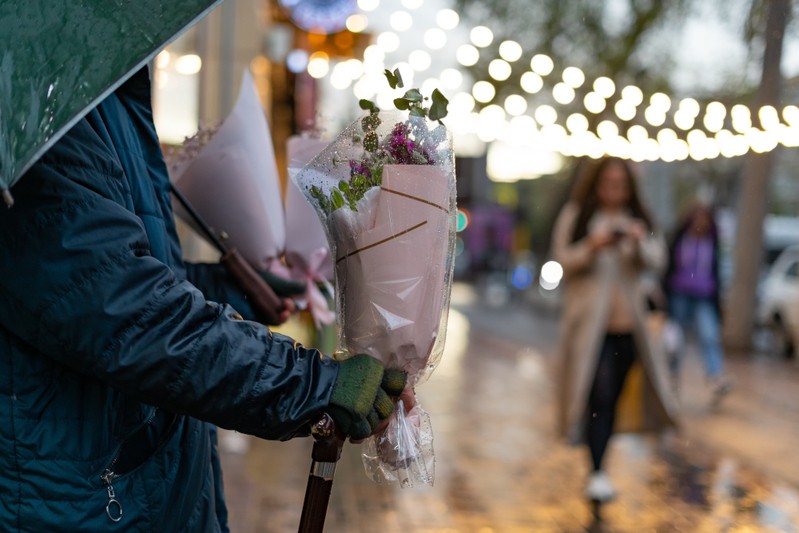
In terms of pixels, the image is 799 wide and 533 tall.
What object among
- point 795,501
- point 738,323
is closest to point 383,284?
point 795,501

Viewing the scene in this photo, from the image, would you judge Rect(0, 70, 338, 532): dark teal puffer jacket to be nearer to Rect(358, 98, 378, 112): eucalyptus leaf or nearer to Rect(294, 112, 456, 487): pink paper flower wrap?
Rect(294, 112, 456, 487): pink paper flower wrap

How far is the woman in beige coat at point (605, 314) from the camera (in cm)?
632

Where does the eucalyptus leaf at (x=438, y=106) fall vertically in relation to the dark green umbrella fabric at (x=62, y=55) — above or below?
above

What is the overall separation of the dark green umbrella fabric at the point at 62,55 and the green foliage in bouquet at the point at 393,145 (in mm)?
397

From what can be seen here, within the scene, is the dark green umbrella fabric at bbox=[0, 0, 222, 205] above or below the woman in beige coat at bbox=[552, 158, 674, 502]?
below

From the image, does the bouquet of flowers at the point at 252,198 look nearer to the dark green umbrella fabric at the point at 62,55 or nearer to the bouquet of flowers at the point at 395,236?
the bouquet of flowers at the point at 395,236

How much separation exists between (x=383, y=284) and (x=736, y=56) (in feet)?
22.1

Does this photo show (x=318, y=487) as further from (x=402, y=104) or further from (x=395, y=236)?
(x=402, y=104)

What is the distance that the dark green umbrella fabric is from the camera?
1.48m

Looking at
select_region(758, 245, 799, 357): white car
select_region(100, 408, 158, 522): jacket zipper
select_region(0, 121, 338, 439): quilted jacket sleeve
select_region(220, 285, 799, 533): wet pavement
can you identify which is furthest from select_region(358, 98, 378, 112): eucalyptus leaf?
select_region(758, 245, 799, 357): white car

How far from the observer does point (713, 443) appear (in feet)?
27.4

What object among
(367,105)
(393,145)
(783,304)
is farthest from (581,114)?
(393,145)

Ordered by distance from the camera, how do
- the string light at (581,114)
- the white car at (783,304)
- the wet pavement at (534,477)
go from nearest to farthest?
1. the wet pavement at (534,477)
2. the string light at (581,114)
3. the white car at (783,304)

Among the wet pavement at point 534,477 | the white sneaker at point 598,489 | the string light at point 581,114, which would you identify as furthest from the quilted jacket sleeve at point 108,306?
the white sneaker at point 598,489
